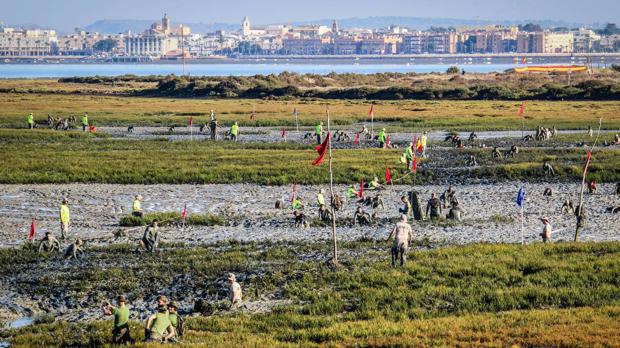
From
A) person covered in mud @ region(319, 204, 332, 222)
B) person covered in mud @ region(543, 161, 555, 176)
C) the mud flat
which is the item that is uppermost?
person covered in mud @ region(543, 161, 555, 176)

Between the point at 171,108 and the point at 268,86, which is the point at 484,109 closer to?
the point at 171,108

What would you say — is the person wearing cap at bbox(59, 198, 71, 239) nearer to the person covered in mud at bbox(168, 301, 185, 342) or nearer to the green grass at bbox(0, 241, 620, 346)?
the green grass at bbox(0, 241, 620, 346)

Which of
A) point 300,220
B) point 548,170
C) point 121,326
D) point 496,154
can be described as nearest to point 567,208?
point 300,220

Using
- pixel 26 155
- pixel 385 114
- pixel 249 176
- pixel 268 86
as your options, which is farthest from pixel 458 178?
pixel 268 86

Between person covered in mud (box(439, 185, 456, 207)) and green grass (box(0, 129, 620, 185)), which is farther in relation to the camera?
green grass (box(0, 129, 620, 185))

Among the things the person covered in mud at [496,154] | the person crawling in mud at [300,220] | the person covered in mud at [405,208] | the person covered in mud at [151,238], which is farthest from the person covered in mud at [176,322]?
the person covered in mud at [496,154]

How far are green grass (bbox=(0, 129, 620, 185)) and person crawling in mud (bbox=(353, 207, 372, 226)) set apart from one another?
431 inches

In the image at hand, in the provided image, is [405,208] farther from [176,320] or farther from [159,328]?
[159,328]

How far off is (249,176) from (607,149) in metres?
22.1

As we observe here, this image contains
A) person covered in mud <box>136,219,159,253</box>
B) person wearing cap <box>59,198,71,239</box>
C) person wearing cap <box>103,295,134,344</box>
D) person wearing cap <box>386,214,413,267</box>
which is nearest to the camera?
person wearing cap <box>103,295,134,344</box>

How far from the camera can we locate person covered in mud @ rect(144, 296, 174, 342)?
22.1 m

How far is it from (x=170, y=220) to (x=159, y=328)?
16.2 metres

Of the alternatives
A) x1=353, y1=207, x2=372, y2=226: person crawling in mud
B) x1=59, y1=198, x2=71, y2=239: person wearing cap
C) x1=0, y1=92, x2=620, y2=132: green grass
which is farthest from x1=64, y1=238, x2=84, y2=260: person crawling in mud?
x1=0, y1=92, x2=620, y2=132: green grass

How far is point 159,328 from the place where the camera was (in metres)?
22.1
